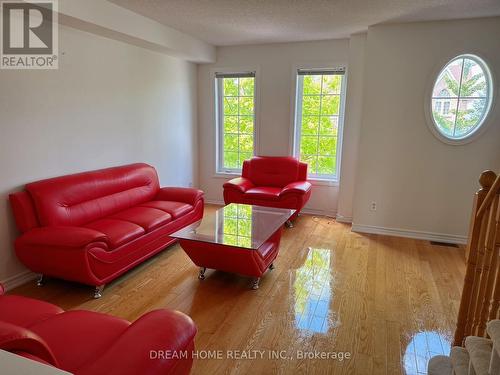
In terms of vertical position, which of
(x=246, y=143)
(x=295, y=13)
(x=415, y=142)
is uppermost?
(x=295, y=13)

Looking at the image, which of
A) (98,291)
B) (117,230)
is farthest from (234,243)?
(98,291)

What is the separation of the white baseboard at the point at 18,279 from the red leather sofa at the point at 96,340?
1184mm

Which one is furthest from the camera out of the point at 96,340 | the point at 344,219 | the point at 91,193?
the point at 344,219

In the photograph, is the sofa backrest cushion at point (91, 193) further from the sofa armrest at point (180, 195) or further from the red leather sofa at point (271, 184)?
the red leather sofa at point (271, 184)

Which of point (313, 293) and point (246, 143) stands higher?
point (246, 143)

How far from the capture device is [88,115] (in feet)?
11.3

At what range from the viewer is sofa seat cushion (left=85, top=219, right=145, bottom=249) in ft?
8.99

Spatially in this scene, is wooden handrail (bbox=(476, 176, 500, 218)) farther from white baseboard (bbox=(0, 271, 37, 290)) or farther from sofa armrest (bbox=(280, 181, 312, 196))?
white baseboard (bbox=(0, 271, 37, 290))

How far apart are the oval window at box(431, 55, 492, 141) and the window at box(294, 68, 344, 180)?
1.31 metres

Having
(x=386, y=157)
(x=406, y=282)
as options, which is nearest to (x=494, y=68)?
(x=386, y=157)

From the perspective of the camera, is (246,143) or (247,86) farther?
(246,143)

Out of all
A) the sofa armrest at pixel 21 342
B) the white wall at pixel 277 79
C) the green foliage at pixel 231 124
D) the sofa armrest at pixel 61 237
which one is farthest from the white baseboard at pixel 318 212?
the sofa armrest at pixel 21 342

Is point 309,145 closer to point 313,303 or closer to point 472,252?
point 313,303

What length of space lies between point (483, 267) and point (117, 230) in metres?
2.58
